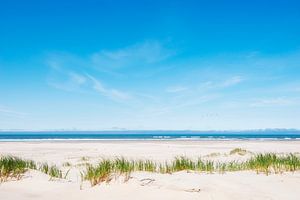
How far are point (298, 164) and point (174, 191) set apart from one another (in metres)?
4.77

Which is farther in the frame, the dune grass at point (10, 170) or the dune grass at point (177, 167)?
Result: the dune grass at point (10, 170)

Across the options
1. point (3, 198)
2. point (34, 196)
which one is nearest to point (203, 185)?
point (34, 196)

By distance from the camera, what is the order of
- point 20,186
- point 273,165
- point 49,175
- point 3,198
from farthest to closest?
point 273,165
point 49,175
point 20,186
point 3,198

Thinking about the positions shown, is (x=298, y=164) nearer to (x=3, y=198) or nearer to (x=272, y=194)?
(x=272, y=194)

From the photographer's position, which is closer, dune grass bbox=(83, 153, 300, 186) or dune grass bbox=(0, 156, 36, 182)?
dune grass bbox=(83, 153, 300, 186)

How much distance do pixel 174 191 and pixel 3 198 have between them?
3.24 meters

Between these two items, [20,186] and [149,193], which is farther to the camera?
[20,186]

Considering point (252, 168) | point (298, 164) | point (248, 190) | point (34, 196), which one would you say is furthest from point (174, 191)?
point (298, 164)

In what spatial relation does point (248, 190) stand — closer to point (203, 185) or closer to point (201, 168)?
point (203, 185)

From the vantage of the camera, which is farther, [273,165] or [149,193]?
[273,165]

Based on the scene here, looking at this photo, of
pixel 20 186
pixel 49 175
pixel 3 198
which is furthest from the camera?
pixel 49 175

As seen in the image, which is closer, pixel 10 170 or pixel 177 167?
pixel 10 170

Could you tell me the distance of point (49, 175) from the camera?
9703 millimetres

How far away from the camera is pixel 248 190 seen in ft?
24.9
